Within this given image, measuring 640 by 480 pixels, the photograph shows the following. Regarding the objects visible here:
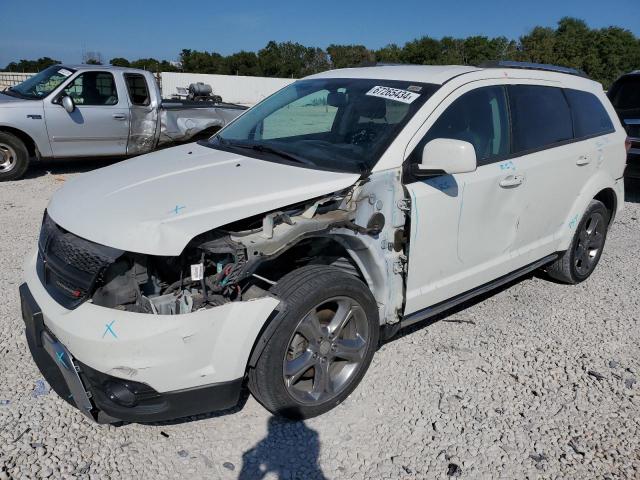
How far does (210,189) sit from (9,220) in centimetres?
470

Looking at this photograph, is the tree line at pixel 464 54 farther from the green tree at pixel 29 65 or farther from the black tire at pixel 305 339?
the black tire at pixel 305 339

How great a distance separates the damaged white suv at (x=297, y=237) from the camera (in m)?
2.49

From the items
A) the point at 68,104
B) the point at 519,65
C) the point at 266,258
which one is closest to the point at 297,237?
the point at 266,258

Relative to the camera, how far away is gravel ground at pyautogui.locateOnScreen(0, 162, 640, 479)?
2.68m

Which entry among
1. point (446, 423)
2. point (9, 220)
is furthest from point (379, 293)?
point (9, 220)

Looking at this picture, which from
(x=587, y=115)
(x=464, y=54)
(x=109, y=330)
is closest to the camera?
(x=109, y=330)

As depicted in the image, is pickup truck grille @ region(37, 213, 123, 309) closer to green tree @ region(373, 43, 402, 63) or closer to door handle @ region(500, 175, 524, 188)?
door handle @ region(500, 175, 524, 188)

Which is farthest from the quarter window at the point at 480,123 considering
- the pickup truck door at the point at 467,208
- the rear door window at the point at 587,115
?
the rear door window at the point at 587,115

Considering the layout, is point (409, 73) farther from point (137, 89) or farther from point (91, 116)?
point (137, 89)

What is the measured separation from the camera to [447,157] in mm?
3020

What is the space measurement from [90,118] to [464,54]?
57422mm

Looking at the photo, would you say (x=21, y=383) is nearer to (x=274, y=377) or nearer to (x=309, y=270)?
(x=274, y=377)

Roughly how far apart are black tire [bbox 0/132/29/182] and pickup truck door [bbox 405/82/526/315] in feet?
23.3

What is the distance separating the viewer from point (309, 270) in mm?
2891
